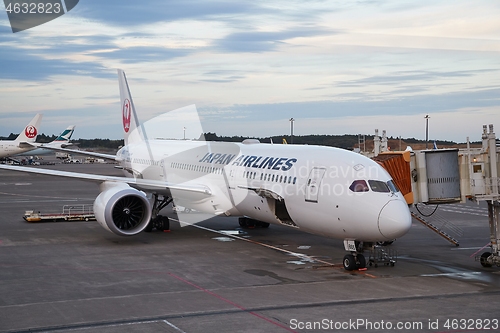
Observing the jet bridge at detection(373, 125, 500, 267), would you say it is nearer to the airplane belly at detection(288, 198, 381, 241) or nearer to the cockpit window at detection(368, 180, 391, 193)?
the cockpit window at detection(368, 180, 391, 193)

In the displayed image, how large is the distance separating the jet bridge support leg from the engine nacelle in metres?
12.1

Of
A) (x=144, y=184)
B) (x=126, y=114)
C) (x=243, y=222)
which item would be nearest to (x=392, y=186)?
(x=144, y=184)

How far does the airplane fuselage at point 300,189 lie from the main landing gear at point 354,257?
0.42 m

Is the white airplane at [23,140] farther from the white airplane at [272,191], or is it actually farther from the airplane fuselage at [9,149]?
the white airplane at [272,191]

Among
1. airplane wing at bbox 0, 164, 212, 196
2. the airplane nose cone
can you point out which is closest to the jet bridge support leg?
the airplane nose cone

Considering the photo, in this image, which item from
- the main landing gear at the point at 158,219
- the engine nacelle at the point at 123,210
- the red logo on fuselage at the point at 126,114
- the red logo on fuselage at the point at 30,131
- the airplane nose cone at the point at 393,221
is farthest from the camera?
the red logo on fuselage at the point at 30,131

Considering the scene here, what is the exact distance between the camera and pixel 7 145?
277ft

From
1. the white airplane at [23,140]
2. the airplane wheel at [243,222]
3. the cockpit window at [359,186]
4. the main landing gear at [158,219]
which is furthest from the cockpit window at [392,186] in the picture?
the white airplane at [23,140]

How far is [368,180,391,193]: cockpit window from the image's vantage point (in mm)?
17917

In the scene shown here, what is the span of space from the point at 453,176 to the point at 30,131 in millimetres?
75741

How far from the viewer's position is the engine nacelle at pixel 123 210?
23438mm

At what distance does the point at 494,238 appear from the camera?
19.6m

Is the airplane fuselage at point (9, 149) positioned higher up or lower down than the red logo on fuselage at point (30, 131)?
lower down

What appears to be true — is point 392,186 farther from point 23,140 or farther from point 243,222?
point 23,140
